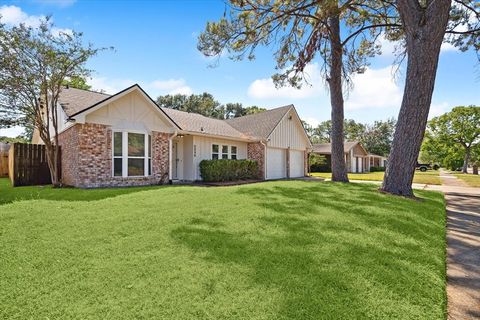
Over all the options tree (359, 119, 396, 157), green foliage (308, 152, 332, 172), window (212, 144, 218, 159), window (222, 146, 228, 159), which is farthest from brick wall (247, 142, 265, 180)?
tree (359, 119, 396, 157)

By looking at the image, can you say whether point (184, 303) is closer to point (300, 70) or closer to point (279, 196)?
point (279, 196)

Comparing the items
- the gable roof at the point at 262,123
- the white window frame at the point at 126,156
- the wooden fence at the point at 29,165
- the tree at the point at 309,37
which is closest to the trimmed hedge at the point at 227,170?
the gable roof at the point at 262,123

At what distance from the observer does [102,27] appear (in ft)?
32.0

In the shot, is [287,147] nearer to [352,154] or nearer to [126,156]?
[126,156]

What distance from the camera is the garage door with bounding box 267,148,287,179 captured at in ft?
57.9

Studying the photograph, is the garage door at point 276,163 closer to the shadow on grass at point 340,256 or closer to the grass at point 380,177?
the grass at point 380,177

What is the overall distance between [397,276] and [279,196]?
435 cm

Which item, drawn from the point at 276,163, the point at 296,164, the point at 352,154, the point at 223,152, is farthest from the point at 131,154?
the point at 352,154

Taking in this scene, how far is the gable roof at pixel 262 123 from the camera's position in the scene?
57.2 feet

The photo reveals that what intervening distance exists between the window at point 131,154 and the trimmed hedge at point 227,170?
10.1ft

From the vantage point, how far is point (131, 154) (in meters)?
11.4

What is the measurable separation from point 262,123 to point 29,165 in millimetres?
13476

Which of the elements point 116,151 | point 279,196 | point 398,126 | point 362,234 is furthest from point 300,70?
point 362,234

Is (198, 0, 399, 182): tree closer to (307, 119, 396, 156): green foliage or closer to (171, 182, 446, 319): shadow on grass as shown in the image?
(171, 182, 446, 319): shadow on grass
